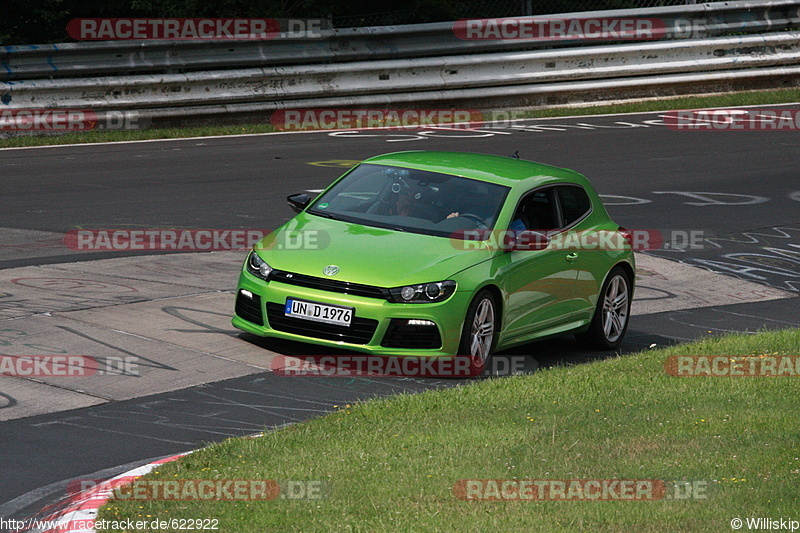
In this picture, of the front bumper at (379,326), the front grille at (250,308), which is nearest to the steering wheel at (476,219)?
the front bumper at (379,326)

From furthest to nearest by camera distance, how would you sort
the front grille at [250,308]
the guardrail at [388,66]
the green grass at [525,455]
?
1. the guardrail at [388,66]
2. the front grille at [250,308]
3. the green grass at [525,455]

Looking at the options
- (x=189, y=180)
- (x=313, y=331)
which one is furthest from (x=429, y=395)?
(x=189, y=180)

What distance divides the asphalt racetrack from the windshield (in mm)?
1258

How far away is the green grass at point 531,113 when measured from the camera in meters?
19.9

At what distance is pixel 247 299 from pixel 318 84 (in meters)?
13.8

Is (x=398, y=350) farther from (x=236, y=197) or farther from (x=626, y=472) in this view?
(x=236, y=197)

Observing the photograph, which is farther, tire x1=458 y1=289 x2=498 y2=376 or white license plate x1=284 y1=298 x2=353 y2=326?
tire x1=458 y1=289 x2=498 y2=376

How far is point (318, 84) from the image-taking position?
22.8 meters

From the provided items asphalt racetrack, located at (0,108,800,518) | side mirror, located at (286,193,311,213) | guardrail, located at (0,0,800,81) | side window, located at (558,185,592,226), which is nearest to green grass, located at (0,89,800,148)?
asphalt racetrack, located at (0,108,800,518)

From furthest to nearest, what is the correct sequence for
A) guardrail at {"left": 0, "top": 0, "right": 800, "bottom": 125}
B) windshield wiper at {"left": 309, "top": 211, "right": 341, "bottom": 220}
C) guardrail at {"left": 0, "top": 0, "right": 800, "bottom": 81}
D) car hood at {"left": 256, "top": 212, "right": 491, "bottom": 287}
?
guardrail at {"left": 0, "top": 0, "right": 800, "bottom": 125} < guardrail at {"left": 0, "top": 0, "right": 800, "bottom": 81} < windshield wiper at {"left": 309, "top": 211, "right": 341, "bottom": 220} < car hood at {"left": 256, "top": 212, "right": 491, "bottom": 287}

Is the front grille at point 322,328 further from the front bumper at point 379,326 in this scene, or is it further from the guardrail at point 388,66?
the guardrail at point 388,66

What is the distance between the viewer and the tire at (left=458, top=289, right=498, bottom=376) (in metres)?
9.20

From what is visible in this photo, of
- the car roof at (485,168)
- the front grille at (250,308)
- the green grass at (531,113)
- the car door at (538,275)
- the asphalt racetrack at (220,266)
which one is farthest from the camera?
the green grass at (531,113)

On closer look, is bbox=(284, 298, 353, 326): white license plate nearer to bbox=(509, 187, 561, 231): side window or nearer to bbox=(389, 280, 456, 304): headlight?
bbox=(389, 280, 456, 304): headlight
